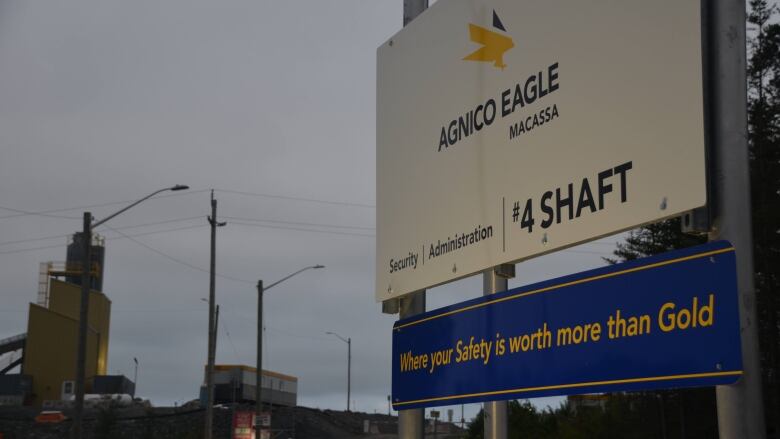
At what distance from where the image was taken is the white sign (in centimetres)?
396

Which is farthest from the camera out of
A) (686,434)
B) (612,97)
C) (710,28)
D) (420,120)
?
(686,434)

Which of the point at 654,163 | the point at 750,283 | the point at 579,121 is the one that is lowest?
the point at 750,283

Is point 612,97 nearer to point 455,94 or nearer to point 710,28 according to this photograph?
point 710,28

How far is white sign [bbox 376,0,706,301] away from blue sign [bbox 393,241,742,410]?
0.21 meters

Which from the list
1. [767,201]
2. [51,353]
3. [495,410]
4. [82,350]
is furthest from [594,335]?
[51,353]

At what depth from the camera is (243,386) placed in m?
69.1

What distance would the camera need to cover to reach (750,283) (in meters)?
3.61

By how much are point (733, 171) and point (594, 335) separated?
0.90 metres

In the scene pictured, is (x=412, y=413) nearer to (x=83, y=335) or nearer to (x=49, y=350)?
(x=83, y=335)

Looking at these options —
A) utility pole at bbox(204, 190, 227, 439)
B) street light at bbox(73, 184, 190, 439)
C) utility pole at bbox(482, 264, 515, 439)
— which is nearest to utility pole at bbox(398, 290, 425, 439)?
utility pole at bbox(482, 264, 515, 439)

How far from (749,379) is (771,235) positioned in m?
35.1

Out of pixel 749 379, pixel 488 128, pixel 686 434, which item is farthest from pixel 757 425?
pixel 686 434

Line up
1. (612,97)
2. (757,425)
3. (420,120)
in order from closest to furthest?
1. (757,425)
2. (612,97)
3. (420,120)

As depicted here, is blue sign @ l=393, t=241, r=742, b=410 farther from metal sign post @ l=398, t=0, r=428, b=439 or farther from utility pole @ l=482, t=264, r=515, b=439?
metal sign post @ l=398, t=0, r=428, b=439
